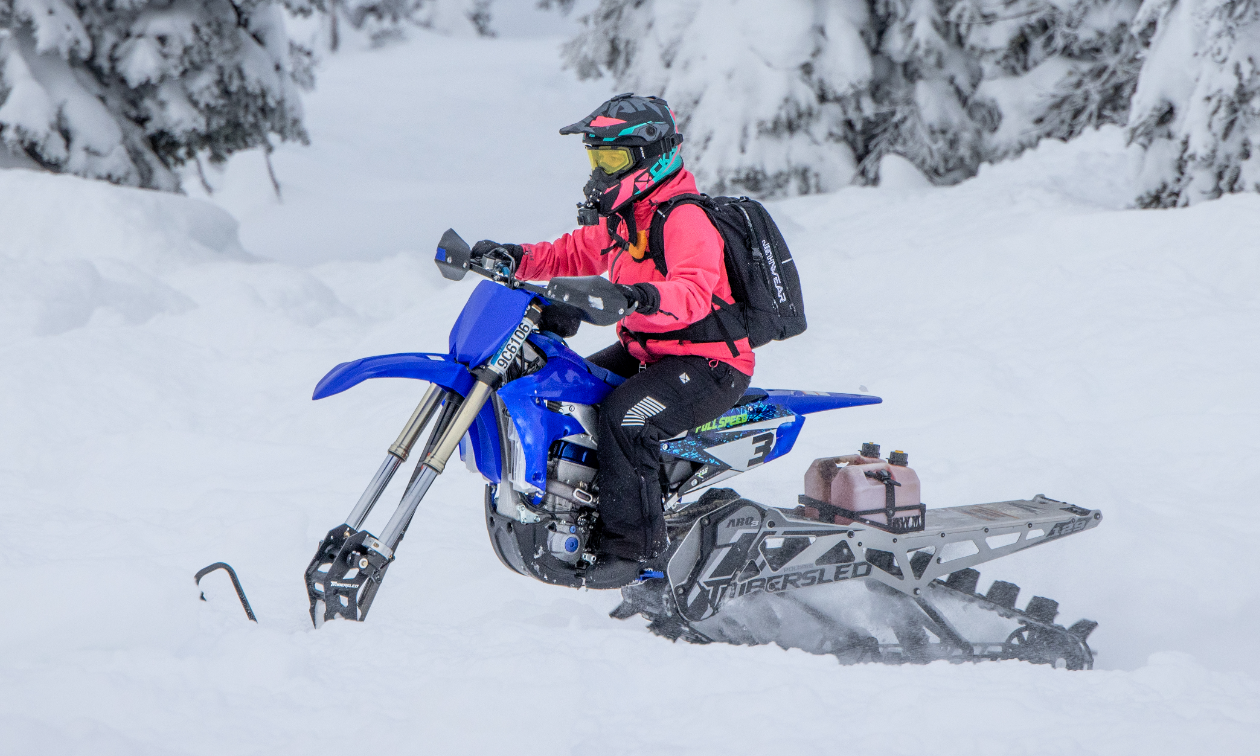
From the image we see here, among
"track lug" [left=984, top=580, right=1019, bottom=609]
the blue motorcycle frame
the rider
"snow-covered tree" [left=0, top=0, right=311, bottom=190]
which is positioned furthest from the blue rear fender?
"snow-covered tree" [left=0, top=0, right=311, bottom=190]

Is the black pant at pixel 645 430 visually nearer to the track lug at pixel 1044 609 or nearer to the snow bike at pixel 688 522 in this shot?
the snow bike at pixel 688 522

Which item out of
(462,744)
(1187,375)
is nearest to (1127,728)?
(462,744)

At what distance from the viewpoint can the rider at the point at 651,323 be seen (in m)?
3.30

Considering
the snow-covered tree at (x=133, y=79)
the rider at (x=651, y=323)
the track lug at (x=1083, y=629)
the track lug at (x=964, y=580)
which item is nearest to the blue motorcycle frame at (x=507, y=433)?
the rider at (x=651, y=323)

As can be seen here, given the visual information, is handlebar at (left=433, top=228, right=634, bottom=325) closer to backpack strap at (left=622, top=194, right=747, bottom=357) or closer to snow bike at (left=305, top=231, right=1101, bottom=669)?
snow bike at (left=305, top=231, right=1101, bottom=669)

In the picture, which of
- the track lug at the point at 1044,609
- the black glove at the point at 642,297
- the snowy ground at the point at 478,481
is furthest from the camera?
the track lug at the point at 1044,609

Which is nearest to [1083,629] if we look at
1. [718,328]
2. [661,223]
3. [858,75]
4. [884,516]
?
[884,516]

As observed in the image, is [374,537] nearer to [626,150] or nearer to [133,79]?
[626,150]

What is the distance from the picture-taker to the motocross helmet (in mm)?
3309

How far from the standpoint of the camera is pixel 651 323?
345 cm

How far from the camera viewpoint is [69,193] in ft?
31.4

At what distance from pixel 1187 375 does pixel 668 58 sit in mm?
8065

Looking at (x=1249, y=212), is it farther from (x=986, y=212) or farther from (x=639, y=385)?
(x=639, y=385)

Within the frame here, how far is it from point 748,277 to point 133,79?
33.6 feet
